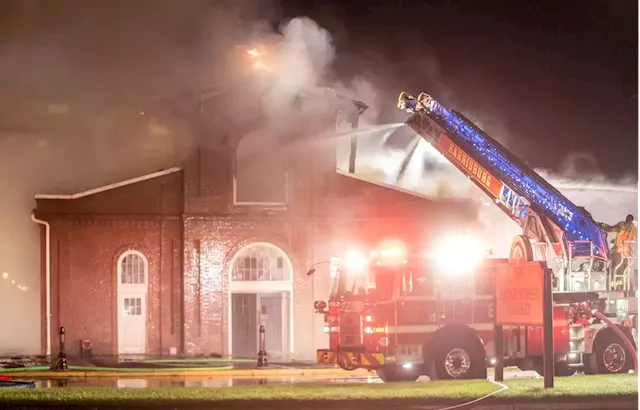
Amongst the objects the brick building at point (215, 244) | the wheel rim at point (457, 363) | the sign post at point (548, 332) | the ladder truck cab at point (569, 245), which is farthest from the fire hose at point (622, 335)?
the brick building at point (215, 244)

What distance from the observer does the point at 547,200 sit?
14.2 metres

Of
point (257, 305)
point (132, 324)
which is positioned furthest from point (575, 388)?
point (132, 324)

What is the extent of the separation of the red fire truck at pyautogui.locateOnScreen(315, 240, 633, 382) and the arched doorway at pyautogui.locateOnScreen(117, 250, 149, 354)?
6.74 meters

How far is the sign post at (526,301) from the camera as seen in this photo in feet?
38.9

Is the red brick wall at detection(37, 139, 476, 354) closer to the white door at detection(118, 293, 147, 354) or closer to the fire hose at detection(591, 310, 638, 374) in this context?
the white door at detection(118, 293, 147, 354)

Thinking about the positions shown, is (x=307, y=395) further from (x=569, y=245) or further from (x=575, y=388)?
Result: (x=569, y=245)

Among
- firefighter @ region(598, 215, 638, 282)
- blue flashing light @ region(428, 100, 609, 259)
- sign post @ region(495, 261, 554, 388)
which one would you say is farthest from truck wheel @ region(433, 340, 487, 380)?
firefighter @ region(598, 215, 638, 282)

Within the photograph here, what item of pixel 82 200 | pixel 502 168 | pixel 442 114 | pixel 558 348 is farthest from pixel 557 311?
pixel 82 200

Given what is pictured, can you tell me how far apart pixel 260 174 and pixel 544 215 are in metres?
7.74

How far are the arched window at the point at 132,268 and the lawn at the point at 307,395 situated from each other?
7347 mm

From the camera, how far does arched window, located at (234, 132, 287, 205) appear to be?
19.6m

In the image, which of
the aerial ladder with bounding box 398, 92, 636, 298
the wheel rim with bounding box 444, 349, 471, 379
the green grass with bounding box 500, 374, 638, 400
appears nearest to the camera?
the green grass with bounding box 500, 374, 638, 400

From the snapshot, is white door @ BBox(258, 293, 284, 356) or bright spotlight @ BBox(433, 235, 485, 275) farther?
white door @ BBox(258, 293, 284, 356)

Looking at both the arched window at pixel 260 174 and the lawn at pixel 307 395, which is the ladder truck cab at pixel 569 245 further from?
the arched window at pixel 260 174
